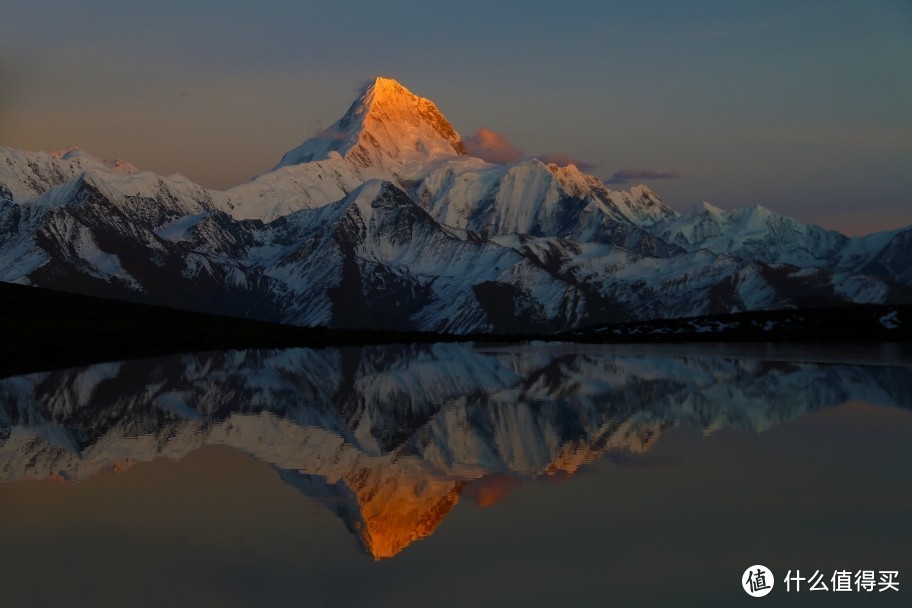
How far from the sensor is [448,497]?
34.7 metres

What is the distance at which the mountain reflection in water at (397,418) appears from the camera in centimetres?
3778

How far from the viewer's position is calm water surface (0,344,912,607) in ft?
83.7

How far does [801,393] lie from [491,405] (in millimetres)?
17441

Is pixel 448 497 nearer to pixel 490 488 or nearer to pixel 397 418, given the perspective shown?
pixel 490 488

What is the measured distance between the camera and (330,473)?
3909 centimetres

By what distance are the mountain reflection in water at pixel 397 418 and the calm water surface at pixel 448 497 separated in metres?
0.22

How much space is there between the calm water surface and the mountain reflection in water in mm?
222

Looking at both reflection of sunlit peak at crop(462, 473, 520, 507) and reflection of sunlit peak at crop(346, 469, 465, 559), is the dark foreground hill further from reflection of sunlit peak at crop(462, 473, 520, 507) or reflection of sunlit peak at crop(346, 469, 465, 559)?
reflection of sunlit peak at crop(462, 473, 520, 507)

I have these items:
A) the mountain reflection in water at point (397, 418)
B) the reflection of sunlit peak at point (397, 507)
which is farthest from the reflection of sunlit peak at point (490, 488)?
the reflection of sunlit peak at point (397, 507)

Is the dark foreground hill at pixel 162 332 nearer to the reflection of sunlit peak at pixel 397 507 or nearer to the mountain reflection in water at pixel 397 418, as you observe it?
the mountain reflection in water at pixel 397 418

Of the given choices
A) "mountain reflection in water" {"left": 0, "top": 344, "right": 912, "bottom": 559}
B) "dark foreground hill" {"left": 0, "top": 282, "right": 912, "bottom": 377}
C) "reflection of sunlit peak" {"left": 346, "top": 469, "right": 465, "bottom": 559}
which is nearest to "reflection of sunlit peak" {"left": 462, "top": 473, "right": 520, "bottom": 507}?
"mountain reflection in water" {"left": 0, "top": 344, "right": 912, "bottom": 559}

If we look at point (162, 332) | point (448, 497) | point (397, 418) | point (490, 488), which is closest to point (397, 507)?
point (448, 497)

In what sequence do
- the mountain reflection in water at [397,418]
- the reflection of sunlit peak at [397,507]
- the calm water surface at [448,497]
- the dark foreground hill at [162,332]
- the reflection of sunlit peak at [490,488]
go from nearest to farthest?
the calm water surface at [448,497] → the reflection of sunlit peak at [397,507] → the reflection of sunlit peak at [490,488] → the mountain reflection in water at [397,418] → the dark foreground hill at [162,332]

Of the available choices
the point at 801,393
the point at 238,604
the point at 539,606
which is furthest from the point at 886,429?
the point at 238,604
